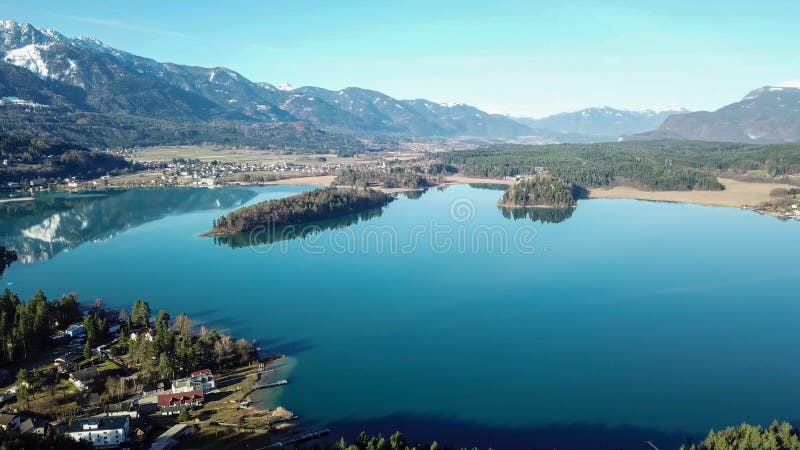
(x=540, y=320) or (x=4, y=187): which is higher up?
(x=4, y=187)

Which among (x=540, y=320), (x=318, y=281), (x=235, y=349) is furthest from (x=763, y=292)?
(x=235, y=349)

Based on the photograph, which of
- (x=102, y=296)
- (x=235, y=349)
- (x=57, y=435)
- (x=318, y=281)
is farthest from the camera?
(x=318, y=281)

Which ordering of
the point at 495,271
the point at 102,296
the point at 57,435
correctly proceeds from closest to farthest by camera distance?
the point at 57,435 → the point at 102,296 → the point at 495,271

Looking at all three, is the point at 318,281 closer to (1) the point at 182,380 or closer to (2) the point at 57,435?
(1) the point at 182,380

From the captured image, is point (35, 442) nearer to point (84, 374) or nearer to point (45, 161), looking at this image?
point (84, 374)

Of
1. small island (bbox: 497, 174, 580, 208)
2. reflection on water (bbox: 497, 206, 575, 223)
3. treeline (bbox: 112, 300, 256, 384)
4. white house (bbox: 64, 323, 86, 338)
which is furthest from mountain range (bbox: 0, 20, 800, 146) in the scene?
treeline (bbox: 112, 300, 256, 384)

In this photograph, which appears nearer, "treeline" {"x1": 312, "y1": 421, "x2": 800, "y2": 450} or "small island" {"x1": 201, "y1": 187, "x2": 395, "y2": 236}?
"treeline" {"x1": 312, "y1": 421, "x2": 800, "y2": 450}

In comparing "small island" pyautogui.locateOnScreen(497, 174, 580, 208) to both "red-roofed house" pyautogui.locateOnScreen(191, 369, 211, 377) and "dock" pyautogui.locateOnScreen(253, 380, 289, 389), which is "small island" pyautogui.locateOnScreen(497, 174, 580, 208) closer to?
"dock" pyautogui.locateOnScreen(253, 380, 289, 389)

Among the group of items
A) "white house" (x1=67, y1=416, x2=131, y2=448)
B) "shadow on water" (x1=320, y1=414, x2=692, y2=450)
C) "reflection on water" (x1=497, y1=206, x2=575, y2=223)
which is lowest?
"shadow on water" (x1=320, y1=414, x2=692, y2=450)
